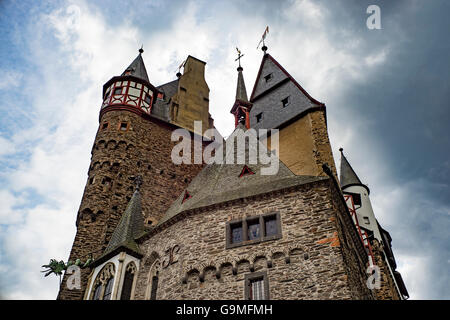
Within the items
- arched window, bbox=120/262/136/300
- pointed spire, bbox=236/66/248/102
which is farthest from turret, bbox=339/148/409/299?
arched window, bbox=120/262/136/300

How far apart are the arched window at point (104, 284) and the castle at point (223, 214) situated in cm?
4

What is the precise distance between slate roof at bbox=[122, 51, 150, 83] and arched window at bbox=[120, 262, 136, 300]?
616 inches

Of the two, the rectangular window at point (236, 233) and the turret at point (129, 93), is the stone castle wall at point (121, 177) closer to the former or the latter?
the turret at point (129, 93)

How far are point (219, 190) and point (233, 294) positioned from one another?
4820 millimetres

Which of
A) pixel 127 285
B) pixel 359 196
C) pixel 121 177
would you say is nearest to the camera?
pixel 127 285

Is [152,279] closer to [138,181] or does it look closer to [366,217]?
[138,181]

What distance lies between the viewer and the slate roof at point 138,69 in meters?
28.6

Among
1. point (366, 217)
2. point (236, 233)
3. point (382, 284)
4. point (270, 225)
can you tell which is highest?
point (366, 217)

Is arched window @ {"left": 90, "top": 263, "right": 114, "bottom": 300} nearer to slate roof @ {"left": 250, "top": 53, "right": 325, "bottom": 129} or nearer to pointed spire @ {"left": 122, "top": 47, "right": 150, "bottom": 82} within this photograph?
slate roof @ {"left": 250, "top": 53, "right": 325, "bottom": 129}

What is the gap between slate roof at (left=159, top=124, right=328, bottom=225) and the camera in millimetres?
15297

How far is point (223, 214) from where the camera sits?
1527 cm

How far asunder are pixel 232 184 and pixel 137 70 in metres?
15.6

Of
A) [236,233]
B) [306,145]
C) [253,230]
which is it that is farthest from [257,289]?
[306,145]
